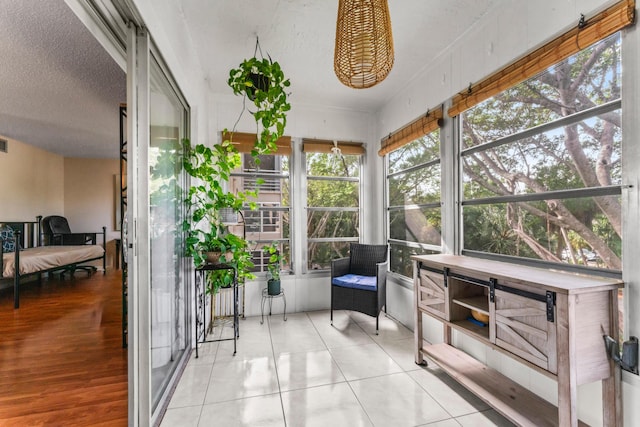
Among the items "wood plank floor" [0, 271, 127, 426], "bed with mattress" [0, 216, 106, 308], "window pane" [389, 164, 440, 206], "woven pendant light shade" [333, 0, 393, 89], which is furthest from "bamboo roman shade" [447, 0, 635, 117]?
"bed with mattress" [0, 216, 106, 308]

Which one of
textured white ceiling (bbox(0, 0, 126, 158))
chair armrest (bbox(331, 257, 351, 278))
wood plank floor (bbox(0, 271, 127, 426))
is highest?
textured white ceiling (bbox(0, 0, 126, 158))

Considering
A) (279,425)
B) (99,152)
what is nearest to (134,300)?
(279,425)

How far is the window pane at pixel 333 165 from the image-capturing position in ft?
12.0

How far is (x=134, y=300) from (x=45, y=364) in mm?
1623

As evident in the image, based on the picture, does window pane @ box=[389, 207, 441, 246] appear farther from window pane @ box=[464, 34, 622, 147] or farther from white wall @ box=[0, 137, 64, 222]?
white wall @ box=[0, 137, 64, 222]

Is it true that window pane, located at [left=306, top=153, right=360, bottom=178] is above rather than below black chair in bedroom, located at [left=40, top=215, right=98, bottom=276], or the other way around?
above

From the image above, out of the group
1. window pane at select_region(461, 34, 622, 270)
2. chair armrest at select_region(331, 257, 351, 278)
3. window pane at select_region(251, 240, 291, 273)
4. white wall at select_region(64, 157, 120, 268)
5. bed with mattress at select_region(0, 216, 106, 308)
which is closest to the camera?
window pane at select_region(461, 34, 622, 270)

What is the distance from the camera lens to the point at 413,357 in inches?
93.2

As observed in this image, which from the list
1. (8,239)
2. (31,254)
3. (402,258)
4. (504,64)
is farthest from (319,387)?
(8,239)

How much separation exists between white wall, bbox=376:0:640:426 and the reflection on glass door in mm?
2206

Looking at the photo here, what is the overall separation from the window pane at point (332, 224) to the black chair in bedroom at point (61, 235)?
4846mm

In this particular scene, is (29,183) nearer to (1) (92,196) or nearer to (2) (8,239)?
(1) (92,196)

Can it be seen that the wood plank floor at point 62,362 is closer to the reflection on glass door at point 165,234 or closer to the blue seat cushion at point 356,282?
the reflection on glass door at point 165,234

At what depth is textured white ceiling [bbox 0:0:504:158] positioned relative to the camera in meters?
1.96
